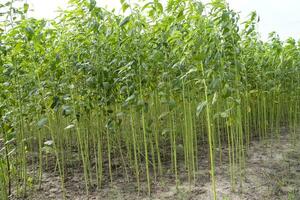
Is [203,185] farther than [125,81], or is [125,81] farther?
[203,185]

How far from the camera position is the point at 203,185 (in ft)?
12.9

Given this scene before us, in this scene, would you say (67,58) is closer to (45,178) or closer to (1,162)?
(1,162)

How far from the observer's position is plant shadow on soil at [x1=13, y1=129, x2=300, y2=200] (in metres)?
3.67

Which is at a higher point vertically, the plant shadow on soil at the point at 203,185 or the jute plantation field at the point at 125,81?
the jute plantation field at the point at 125,81

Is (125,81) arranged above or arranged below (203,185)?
above

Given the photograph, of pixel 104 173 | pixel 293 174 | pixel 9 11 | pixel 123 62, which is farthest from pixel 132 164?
pixel 9 11

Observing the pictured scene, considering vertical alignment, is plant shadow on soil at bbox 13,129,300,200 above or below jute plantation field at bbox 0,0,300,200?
below

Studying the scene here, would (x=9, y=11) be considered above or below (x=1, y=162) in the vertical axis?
above

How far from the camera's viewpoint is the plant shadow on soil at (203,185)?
12.0 ft

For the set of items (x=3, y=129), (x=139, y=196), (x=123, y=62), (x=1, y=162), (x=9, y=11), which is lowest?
(x=139, y=196)

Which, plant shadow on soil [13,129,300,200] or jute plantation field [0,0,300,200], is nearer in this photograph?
jute plantation field [0,0,300,200]

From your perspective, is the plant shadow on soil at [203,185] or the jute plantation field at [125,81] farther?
the plant shadow on soil at [203,185]

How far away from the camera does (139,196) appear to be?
373cm

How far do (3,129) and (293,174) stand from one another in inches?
137
